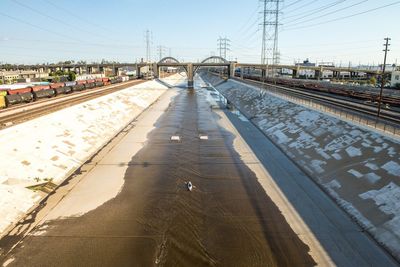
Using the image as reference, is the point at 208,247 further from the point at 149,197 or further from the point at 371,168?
the point at 371,168

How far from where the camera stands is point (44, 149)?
30.2 m

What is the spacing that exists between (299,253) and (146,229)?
9.18 m

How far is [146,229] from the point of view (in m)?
18.8

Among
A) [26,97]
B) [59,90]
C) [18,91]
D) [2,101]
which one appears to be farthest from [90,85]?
[2,101]

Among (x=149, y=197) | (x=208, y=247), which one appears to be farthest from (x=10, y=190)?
(x=208, y=247)

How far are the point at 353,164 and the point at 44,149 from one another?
29331mm

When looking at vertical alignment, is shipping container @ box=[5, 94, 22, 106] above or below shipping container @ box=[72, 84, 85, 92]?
below

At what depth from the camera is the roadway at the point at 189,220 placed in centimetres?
1611

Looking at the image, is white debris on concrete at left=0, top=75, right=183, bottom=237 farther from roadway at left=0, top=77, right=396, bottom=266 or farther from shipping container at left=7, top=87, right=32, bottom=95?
shipping container at left=7, top=87, right=32, bottom=95

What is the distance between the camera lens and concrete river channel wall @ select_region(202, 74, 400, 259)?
18.9m

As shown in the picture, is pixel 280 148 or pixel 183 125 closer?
pixel 280 148

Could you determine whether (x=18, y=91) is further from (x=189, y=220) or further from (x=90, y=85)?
(x=189, y=220)

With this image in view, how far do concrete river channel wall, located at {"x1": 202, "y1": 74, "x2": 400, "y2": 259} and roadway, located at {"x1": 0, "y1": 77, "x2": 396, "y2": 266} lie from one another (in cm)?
106

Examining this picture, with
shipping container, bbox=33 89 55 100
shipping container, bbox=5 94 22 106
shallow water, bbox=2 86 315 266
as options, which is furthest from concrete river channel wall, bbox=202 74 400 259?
shipping container, bbox=33 89 55 100
